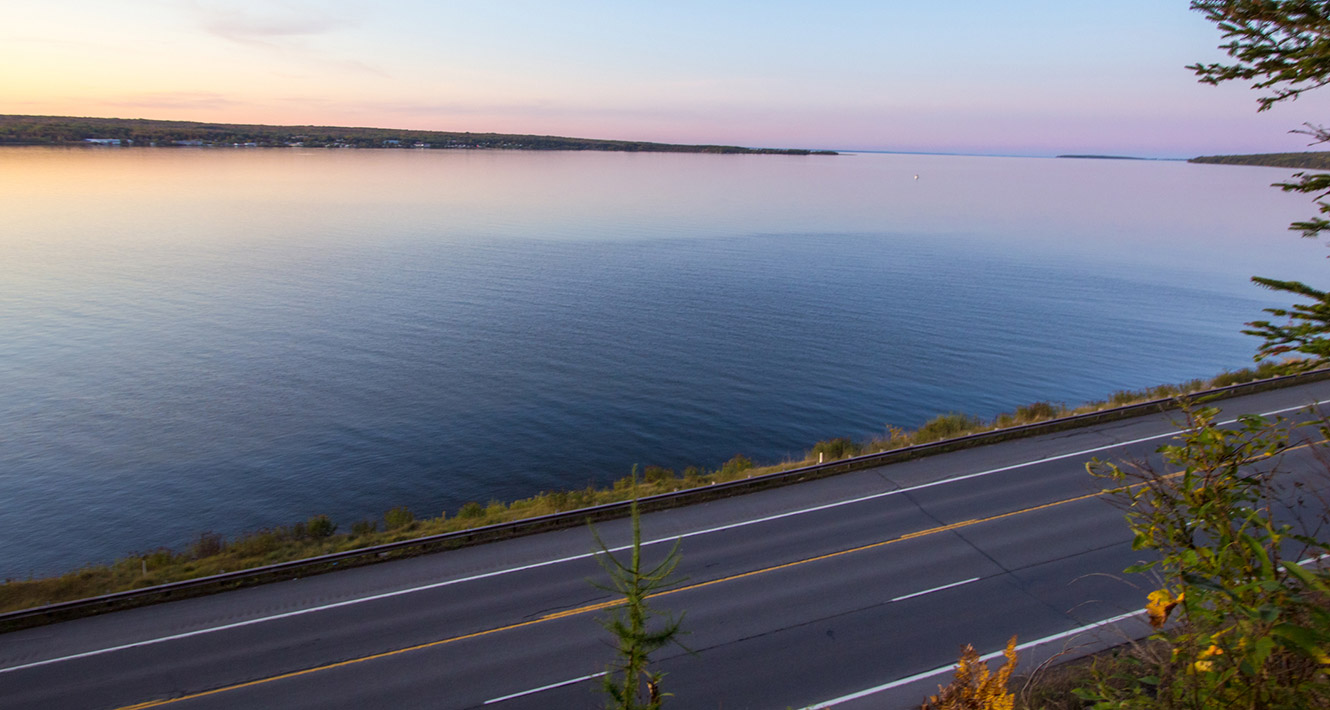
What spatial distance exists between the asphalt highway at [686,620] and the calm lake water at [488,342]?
40.2 ft

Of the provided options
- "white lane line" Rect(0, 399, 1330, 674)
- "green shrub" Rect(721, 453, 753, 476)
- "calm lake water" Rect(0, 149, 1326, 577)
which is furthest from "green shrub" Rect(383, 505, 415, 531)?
"green shrub" Rect(721, 453, 753, 476)

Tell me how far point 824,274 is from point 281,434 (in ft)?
164

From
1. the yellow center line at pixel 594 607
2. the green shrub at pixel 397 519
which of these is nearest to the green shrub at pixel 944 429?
the yellow center line at pixel 594 607

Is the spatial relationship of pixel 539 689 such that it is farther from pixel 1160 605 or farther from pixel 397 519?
pixel 397 519

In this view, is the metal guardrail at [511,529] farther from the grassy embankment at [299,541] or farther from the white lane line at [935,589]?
the white lane line at [935,589]

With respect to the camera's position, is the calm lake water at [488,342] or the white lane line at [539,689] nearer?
the white lane line at [539,689]

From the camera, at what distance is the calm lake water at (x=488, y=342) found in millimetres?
31312

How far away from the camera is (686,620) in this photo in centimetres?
1501

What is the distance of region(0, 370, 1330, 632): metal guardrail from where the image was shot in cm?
1565

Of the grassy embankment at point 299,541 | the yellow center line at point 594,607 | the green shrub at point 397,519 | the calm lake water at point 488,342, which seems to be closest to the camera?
the yellow center line at point 594,607

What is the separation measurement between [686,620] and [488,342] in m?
35.5

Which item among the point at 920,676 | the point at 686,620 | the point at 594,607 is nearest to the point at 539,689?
the point at 594,607

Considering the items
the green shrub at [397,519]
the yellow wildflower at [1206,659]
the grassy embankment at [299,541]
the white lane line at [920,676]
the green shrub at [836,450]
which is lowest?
the green shrub at [397,519]

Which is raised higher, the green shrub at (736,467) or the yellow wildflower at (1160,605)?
the yellow wildflower at (1160,605)
